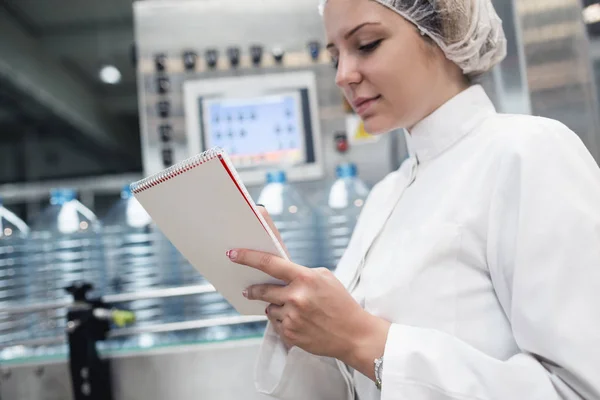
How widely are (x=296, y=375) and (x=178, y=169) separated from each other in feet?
1.65

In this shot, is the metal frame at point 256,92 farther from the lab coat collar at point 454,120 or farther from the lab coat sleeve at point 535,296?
the lab coat sleeve at point 535,296

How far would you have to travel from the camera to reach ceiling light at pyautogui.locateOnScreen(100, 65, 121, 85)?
376cm

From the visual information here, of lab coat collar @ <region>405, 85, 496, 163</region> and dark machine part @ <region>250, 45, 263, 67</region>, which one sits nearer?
lab coat collar @ <region>405, 85, 496, 163</region>

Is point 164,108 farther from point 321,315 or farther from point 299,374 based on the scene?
point 321,315

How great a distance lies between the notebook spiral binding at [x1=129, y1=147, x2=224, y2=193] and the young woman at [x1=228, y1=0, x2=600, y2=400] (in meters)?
0.15

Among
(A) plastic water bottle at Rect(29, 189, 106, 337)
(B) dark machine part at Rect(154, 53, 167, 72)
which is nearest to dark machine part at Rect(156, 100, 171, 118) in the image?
(B) dark machine part at Rect(154, 53, 167, 72)

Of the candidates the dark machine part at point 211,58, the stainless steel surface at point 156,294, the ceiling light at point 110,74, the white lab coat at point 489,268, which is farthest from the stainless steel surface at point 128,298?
the ceiling light at point 110,74

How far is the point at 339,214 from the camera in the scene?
217cm

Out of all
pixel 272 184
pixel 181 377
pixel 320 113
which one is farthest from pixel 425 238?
pixel 320 113

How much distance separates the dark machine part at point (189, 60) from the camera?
220 centimetres

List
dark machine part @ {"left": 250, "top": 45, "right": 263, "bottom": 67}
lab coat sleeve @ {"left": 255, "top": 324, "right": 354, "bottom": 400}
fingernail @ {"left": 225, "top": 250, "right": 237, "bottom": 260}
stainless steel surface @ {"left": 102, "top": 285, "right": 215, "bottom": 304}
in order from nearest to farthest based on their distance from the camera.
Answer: fingernail @ {"left": 225, "top": 250, "right": 237, "bottom": 260} → lab coat sleeve @ {"left": 255, "top": 324, "right": 354, "bottom": 400} → stainless steel surface @ {"left": 102, "top": 285, "right": 215, "bottom": 304} → dark machine part @ {"left": 250, "top": 45, "right": 263, "bottom": 67}

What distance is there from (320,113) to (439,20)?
1.41 m

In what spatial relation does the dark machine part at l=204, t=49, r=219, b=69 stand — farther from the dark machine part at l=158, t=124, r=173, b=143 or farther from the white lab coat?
the white lab coat

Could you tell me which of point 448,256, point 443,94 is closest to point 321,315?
point 448,256
